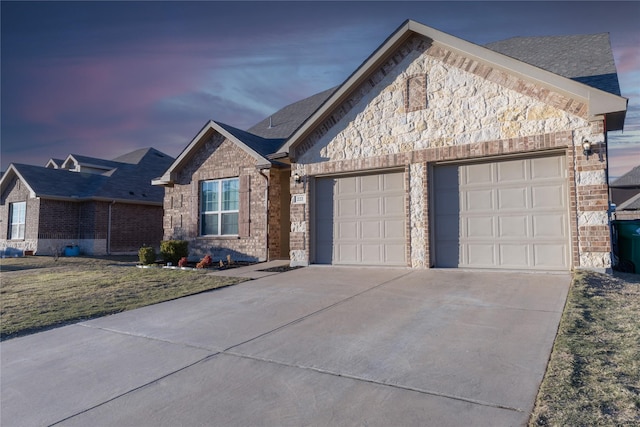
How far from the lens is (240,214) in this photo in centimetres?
1372

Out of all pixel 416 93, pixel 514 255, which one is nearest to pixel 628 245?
pixel 514 255

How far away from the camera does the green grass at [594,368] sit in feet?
8.64

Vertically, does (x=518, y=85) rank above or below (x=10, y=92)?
below

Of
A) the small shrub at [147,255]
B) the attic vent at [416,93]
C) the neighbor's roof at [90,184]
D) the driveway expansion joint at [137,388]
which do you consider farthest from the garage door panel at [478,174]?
the neighbor's roof at [90,184]

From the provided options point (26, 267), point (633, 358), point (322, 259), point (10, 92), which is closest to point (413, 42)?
point (322, 259)

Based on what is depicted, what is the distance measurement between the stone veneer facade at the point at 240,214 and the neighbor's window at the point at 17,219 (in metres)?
12.1

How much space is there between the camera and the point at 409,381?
342cm

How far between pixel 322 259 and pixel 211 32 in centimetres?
785

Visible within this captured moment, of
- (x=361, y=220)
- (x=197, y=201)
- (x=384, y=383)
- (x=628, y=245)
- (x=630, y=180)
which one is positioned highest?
(x=630, y=180)

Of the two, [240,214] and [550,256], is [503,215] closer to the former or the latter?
[550,256]

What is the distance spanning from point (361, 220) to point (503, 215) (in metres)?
3.44

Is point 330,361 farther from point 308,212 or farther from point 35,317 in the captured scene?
point 308,212

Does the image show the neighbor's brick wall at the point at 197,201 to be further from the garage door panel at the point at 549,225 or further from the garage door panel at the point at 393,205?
the garage door panel at the point at 549,225

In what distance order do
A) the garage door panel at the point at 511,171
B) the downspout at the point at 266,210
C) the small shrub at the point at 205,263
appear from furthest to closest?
1. the downspout at the point at 266,210
2. the small shrub at the point at 205,263
3. the garage door panel at the point at 511,171
